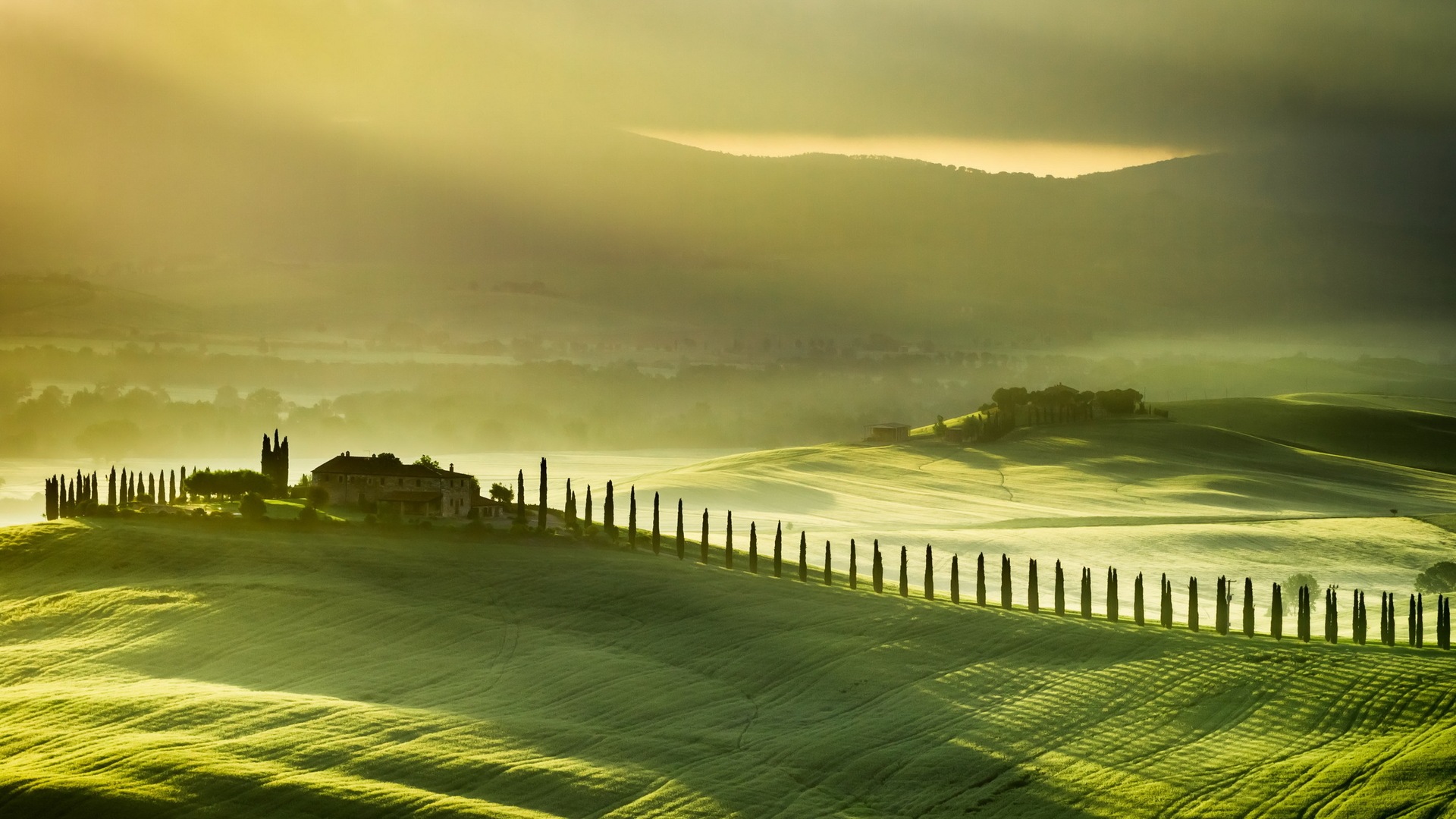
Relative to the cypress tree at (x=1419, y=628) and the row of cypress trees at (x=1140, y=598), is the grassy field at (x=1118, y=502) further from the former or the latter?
the cypress tree at (x=1419, y=628)

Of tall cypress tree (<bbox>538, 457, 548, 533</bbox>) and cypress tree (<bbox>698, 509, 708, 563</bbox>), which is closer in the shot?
cypress tree (<bbox>698, 509, 708, 563</bbox>)

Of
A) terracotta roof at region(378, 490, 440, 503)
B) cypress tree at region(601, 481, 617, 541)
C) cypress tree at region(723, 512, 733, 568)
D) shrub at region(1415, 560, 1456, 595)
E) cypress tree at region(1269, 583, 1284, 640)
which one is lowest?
shrub at region(1415, 560, 1456, 595)

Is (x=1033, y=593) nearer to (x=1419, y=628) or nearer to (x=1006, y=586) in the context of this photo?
(x=1006, y=586)

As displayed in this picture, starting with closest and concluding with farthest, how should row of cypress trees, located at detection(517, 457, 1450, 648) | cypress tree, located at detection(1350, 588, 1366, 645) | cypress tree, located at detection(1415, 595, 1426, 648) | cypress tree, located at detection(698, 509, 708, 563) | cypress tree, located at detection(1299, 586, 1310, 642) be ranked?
1. cypress tree, located at detection(1415, 595, 1426, 648)
2. cypress tree, located at detection(1299, 586, 1310, 642)
3. row of cypress trees, located at detection(517, 457, 1450, 648)
4. cypress tree, located at detection(1350, 588, 1366, 645)
5. cypress tree, located at detection(698, 509, 708, 563)

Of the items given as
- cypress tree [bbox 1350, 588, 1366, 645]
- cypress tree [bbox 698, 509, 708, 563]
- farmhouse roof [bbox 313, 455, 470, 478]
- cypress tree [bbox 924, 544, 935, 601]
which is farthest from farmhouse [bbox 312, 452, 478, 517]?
cypress tree [bbox 1350, 588, 1366, 645]

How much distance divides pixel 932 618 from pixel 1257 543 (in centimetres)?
4817

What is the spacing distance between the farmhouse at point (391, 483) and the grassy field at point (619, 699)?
10.4 metres

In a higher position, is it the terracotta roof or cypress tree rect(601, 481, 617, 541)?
the terracotta roof

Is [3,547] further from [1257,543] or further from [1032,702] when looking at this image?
[1257,543]

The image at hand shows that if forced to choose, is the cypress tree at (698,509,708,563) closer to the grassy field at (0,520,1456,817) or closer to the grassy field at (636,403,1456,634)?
the grassy field at (0,520,1456,817)

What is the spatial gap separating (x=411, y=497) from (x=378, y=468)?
17.3 feet

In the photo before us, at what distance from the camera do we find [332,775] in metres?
40.7

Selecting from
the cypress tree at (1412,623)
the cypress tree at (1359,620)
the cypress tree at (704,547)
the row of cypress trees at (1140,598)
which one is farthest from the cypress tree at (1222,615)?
the cypress tree at (704,547)

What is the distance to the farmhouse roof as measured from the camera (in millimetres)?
88812
